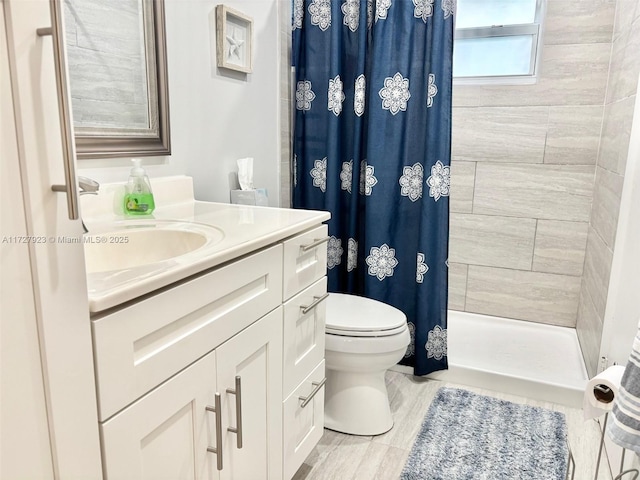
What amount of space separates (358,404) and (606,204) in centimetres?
143

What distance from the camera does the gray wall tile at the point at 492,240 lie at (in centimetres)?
278

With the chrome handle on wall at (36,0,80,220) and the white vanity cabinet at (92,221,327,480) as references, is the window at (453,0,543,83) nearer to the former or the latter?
the white vanity cabinet at (92,221,327,480)

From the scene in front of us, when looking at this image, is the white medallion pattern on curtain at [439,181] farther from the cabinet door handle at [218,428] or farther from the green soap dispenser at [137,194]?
the cabinet door handle at [218,428]

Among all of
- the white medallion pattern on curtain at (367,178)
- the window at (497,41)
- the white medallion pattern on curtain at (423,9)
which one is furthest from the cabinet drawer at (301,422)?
the window at (497,41)

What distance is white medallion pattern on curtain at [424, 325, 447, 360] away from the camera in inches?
87.9

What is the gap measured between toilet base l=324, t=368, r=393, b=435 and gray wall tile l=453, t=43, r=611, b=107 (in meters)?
1.70

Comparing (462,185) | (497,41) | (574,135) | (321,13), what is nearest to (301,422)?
(321,13)

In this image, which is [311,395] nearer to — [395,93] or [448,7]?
[395,93]

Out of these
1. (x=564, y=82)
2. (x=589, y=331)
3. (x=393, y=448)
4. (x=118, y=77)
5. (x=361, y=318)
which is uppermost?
(x=564, y=82)

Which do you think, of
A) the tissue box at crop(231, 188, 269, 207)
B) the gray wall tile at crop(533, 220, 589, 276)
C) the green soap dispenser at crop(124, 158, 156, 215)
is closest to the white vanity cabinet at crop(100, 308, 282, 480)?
the green soap dispenser at crop(124, 158, 156, 215)

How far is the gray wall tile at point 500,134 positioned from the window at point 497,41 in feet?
0.57

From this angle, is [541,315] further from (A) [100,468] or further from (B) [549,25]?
(A) [100,468]

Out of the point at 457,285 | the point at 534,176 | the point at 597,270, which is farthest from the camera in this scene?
the point at 457,285

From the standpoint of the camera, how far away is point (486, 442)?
181cm
